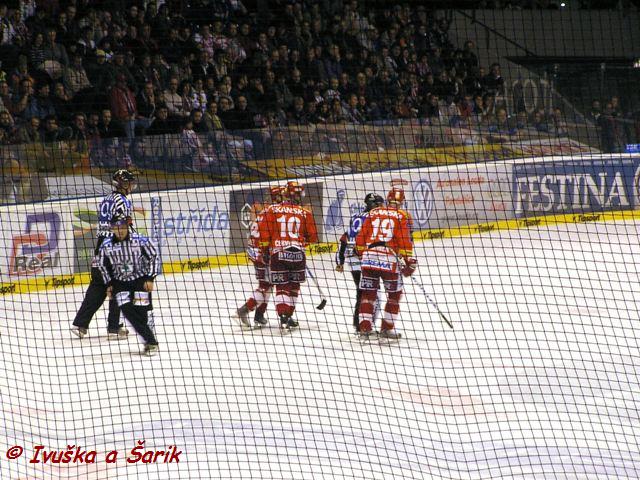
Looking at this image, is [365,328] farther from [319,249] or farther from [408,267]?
[319,249]

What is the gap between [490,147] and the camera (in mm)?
13367

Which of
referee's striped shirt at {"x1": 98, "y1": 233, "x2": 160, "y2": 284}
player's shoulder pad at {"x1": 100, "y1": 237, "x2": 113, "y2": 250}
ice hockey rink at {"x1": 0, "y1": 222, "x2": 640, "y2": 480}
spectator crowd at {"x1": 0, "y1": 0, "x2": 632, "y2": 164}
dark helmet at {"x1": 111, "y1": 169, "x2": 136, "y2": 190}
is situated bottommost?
ice hockey rink at {"x1": 0, "y1": 222, "x2": 640, "y2": 480}

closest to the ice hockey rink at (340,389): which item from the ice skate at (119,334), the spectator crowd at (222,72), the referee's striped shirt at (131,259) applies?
the ice skate at (119,334)

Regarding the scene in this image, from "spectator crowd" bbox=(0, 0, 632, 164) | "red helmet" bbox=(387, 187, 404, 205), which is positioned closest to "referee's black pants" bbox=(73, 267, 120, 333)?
"spectator crowd" bbox=(0, 0, 632, 164)

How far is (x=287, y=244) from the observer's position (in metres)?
8.72

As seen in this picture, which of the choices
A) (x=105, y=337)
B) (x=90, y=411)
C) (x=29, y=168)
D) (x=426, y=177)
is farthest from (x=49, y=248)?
(x=426, y=177)

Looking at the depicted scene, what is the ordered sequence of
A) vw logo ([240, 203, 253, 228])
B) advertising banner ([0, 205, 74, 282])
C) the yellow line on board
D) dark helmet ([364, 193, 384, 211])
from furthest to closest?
1. vw logo ([240, 203, 253, 228])
2. the yellow line on board
3. advertising banner ([0, 205, 74, 282])
4. dark helmet ([364, 193, 384, 211])

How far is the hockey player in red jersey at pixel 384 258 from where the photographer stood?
8.50 m

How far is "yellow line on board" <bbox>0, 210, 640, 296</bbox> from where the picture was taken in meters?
10.4

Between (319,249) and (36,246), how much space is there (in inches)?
137

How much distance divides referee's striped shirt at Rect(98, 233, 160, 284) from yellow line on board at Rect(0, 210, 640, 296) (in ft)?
5.57

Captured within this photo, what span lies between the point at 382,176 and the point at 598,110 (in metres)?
3.64

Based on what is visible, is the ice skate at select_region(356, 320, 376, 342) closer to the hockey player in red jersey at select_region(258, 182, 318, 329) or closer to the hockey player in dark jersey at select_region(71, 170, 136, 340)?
the hockey player in red jersey at select_region(258, 182, 318, 329)

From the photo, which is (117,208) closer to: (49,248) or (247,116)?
(49,248)
